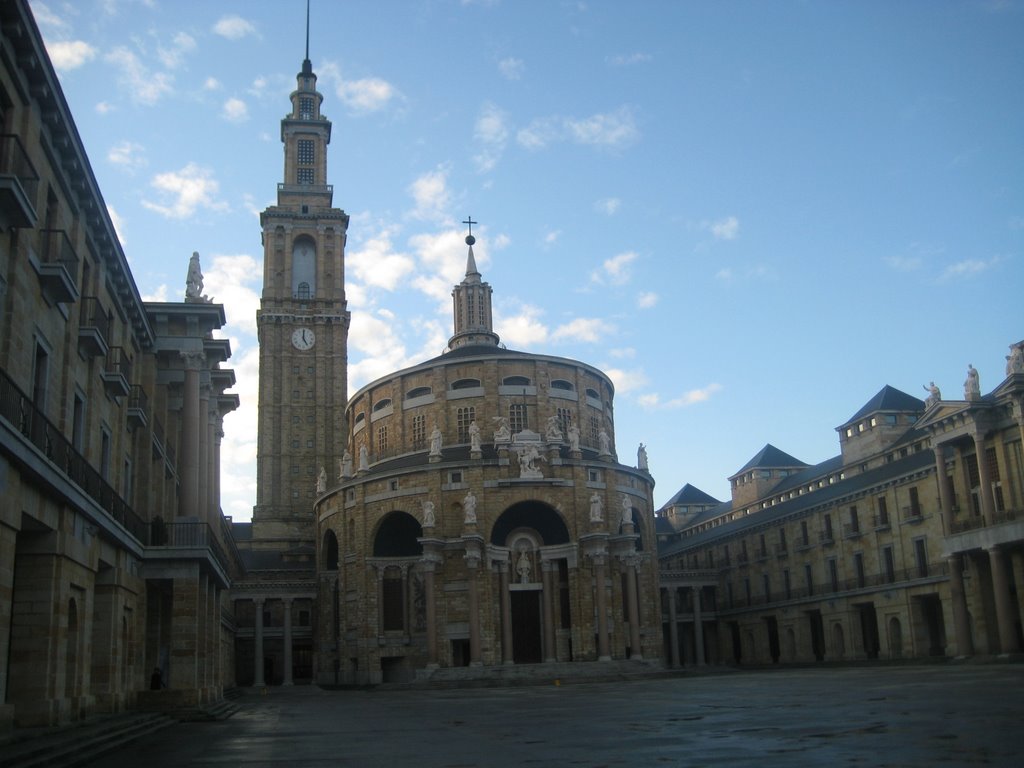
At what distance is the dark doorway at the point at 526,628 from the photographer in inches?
2341

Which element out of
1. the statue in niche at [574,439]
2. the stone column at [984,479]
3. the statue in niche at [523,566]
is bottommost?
the statue in niche at [523,566]

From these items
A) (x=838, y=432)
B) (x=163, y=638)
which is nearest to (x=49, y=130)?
(x=163, y=638)

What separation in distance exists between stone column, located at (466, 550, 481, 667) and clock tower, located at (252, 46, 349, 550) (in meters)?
29.9

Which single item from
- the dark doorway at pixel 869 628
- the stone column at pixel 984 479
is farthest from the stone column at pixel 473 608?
the stone column at pixel 984 479

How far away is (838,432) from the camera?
73.8m

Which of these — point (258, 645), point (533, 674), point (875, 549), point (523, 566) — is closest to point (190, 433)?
point (533, 674)

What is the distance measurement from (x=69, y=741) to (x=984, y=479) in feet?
141

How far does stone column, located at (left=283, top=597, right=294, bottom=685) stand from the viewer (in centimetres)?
7000

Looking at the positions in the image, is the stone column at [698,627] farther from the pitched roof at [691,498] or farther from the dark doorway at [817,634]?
the pitched roof at [691,498]

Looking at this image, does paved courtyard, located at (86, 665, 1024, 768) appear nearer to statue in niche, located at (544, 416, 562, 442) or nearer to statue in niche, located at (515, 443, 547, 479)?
statue in niche, located at (515, 443, 547, 479)

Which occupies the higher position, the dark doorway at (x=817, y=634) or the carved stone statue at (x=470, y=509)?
the carved stone statue at (x=470, y=509)

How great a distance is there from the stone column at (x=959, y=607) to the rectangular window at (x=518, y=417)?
25.8 meters

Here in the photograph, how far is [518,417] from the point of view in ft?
215

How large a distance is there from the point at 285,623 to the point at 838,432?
4104 cm
